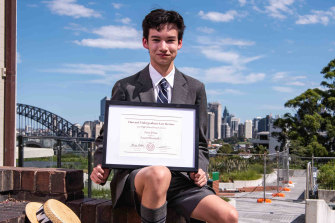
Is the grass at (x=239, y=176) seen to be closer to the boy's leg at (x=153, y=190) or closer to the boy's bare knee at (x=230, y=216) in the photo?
the boy's bare knee at (x=230, y=216)

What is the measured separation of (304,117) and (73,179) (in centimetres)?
2950

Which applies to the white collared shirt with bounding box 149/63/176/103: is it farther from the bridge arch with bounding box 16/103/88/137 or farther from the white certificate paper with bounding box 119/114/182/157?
the bridge arch with bounding box 16/103/88/137

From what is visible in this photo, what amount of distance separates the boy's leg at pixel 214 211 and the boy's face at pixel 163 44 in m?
0.96

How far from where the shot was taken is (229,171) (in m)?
17.9

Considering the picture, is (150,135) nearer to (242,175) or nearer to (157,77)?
(157,77)

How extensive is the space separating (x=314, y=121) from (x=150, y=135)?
1166 inches

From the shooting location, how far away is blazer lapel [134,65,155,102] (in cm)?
265

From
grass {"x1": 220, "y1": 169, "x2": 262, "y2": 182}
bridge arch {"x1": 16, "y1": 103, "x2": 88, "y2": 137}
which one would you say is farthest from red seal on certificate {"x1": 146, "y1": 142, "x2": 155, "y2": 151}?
bridge arch {"x1": 16, "y1": 103, "x2": 88, "y2": 137}

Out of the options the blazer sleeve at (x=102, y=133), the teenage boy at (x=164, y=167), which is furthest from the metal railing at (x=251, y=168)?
the blazer sleeve at (x=102, y=133)

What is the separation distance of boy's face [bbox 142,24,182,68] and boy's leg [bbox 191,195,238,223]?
957 millimetres

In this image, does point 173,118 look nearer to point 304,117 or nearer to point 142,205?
point 142,205

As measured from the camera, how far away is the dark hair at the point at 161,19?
265 centimetres

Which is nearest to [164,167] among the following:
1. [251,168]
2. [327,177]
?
[327,177]

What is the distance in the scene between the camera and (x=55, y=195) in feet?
9.38
